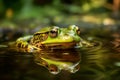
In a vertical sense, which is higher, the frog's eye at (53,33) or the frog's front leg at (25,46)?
the frog's eye at (53,33)

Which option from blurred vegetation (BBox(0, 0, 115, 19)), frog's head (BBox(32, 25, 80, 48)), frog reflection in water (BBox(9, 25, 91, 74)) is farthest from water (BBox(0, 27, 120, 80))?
blurred vegetation (BBox(0, 0, 115, 19))

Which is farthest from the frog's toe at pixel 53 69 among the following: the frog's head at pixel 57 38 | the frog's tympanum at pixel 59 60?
the frog's head at pixel 57 38

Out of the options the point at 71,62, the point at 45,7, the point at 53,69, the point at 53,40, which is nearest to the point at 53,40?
the point at 53,40

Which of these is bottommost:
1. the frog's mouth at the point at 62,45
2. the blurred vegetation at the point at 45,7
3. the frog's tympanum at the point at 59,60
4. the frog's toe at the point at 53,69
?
the frog's toe at the point at 53,69

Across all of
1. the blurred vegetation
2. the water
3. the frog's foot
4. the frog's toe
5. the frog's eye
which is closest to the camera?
the water

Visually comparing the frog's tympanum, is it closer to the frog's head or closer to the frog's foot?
the frog's head

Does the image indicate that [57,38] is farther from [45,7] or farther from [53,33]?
[45,7]

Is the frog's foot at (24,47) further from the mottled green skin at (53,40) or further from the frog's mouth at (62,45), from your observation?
the frog's mouth at (62,45)
